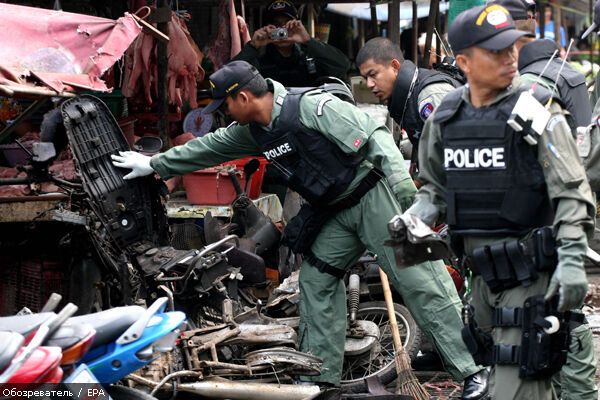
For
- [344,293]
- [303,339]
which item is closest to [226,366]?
[303,339]

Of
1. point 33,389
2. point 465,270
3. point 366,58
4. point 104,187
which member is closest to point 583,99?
point 366,58

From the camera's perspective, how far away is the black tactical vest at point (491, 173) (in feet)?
15.7

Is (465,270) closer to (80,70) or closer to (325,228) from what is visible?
(325,228)

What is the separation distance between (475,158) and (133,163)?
2.49 metres

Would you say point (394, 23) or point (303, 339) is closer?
point (303, 339)

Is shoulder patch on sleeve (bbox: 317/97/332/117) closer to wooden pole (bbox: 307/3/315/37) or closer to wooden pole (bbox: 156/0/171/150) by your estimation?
wooden pole (bbox: 156/0/171/150)

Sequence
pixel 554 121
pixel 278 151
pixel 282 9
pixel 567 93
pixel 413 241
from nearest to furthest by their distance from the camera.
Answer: pixel 554 121 < pixel 413 241 < pixel 278 151 < pixel 567 93 < pixel 282 9

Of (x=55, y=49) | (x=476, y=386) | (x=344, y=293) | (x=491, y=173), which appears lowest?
(x=476, y=386)

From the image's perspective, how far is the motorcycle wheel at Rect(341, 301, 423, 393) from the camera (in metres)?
6.99

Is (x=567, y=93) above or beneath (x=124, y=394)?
above

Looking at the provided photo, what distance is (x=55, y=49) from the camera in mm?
5891

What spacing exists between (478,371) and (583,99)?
184 centimetres

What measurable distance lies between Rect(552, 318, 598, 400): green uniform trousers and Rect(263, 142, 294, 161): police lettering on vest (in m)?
1.97

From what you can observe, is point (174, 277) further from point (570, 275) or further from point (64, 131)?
point (570, 275)
